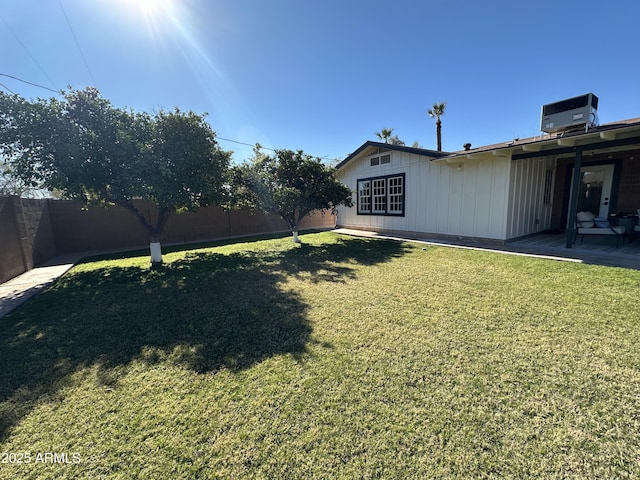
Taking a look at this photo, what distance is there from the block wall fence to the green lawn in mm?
3080

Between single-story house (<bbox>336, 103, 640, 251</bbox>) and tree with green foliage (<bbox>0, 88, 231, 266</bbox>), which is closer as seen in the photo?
tree with green foliage (<bbox>0, 88, 231, 266</bbox>)

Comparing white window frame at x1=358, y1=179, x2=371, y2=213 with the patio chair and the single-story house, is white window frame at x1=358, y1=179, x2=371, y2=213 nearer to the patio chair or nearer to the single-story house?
the single-story house

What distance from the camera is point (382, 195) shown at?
37.6ft

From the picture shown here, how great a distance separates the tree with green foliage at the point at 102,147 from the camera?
5242 millimetres

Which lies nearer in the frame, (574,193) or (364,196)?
(574,193)

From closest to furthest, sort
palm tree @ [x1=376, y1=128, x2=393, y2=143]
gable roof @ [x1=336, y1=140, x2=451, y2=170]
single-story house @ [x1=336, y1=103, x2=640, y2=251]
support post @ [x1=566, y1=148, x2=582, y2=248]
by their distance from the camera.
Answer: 1. support post @ [x1=566, y1=148, x2=582, y2=248]
2. single-story house @ [x1=336, y1=103, x2=640, y2=251]
3. gable roof @ [x1=336, y1=140, x2=451, y2=170]
4. palm tree @ [x1=376, y1=128, x2=393, y2=143]

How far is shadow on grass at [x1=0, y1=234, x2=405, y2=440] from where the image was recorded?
2.50 m

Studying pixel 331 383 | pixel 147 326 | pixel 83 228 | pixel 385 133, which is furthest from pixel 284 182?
pixel 385 133

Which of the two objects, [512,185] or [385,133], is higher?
[385,133]

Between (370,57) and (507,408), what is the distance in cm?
1124

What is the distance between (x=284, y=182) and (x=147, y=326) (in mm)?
6246

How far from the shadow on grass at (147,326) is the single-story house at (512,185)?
5.24m

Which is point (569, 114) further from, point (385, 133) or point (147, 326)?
point (385, 133)

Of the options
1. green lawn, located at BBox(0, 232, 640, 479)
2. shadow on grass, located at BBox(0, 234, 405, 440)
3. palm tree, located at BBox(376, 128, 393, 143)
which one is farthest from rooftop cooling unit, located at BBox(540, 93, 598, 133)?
palm tree, located at BBox(376, 128, 393, 143)
